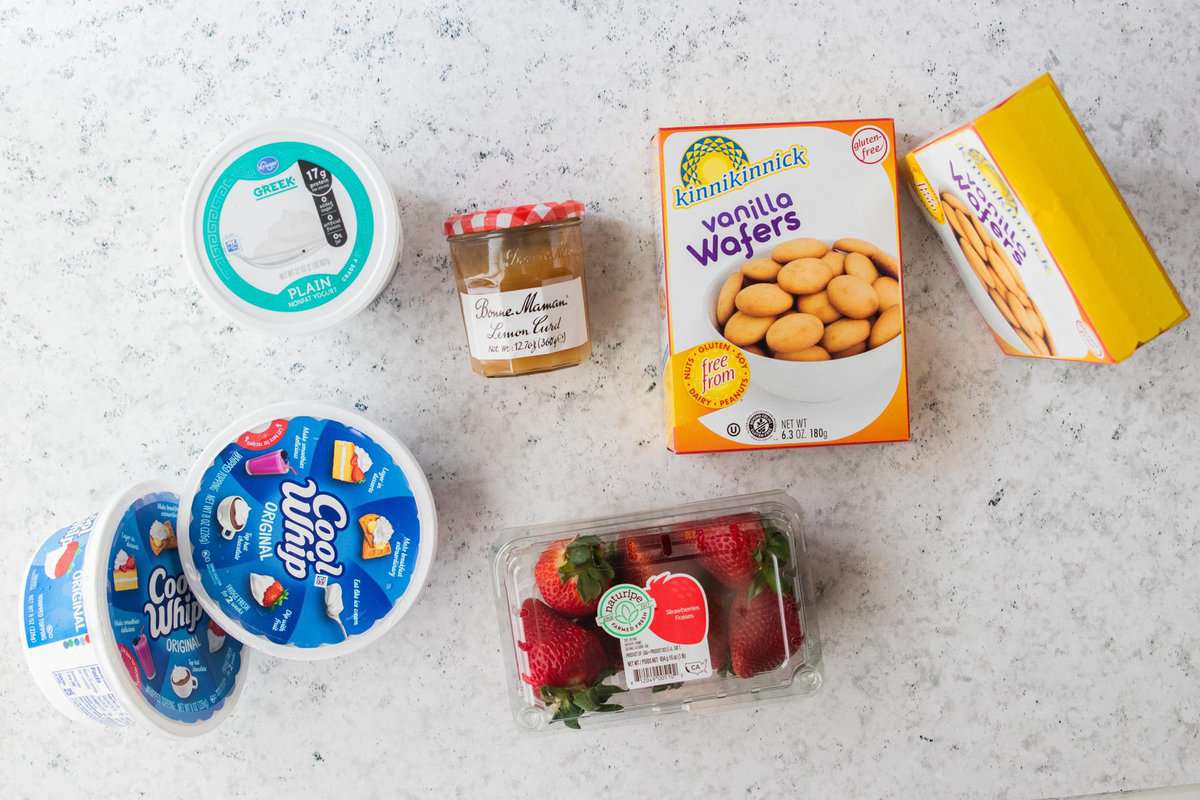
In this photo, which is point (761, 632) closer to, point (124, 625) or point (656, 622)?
point (656, 622)

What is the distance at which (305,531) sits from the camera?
0.92 meters

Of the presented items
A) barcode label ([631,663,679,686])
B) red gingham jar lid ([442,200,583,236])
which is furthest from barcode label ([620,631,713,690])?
red gingham jar lid ([442,200,583,236])

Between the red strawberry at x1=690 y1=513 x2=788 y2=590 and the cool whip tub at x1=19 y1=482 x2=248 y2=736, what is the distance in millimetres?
567

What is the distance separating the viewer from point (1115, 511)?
1.04 meters

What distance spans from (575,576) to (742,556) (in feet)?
0.58

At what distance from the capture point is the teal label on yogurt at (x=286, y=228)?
2.96ft

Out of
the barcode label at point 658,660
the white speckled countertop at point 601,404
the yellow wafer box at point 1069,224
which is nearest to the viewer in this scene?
the yellow wafer box at point 1069,224

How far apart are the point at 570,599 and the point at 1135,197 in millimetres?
832

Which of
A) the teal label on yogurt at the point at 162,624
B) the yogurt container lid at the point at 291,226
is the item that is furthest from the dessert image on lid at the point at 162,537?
the yogurt container lid at the point at 291,226

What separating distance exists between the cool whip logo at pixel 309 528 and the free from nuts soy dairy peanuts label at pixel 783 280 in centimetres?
39

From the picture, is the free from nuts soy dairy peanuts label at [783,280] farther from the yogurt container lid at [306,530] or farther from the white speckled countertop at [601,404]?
the yogurt container lid at [306,530]

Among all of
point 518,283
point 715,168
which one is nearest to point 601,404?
point 518,283

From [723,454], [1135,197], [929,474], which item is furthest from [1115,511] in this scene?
[723,454]

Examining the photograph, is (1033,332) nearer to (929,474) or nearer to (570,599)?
(929,474)
